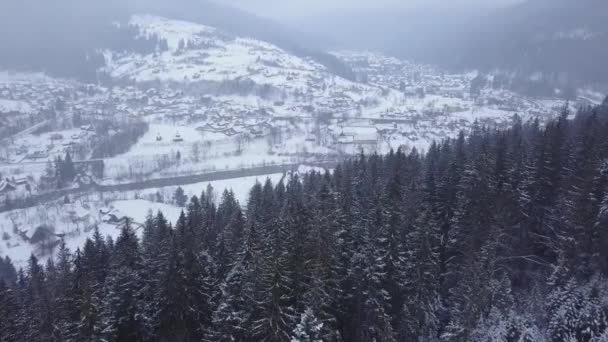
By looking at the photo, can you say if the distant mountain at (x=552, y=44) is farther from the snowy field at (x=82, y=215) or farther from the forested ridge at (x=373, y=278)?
the forested ridge at (x=373, y=278)

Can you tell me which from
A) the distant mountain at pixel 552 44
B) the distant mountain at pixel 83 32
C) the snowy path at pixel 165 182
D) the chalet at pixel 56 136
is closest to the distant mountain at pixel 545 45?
the distant mountain at pixel 552 44

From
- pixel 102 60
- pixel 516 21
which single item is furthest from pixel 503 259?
pixel 516 21

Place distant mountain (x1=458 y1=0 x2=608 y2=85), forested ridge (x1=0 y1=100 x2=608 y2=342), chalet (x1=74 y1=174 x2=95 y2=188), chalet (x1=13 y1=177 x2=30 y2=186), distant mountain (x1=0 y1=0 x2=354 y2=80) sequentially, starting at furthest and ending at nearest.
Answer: distant mountain (x1=0 y1=0 x2=354 y2=80) < distant mountain (x1=458 y1=0 x2=608 y2=85) < chalet (x1=74 y1=174 x2=95 y2=188) < chalet (x1=13 y1=177 x2=30 y2=186) < forested ridge (x1=0 y1=100 x2=608 y2=342)

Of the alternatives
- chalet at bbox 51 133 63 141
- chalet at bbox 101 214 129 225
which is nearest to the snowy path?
chalet at bbox 101 214 129 225

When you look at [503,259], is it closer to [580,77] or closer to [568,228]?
[568,228]

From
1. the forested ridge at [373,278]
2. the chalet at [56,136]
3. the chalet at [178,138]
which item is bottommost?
the forested ridge at [373,278]

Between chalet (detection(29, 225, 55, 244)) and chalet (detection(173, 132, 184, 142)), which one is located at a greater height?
chalet (detection(173, 132, 184, 142))

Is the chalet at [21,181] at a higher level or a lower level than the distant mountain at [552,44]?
lower

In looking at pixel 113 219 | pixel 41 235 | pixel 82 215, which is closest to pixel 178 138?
pixel 82 215

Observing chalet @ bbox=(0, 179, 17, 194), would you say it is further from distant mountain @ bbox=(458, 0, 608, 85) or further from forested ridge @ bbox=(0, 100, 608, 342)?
distant mountain @ bbox=(458, 0, 608, 85)
